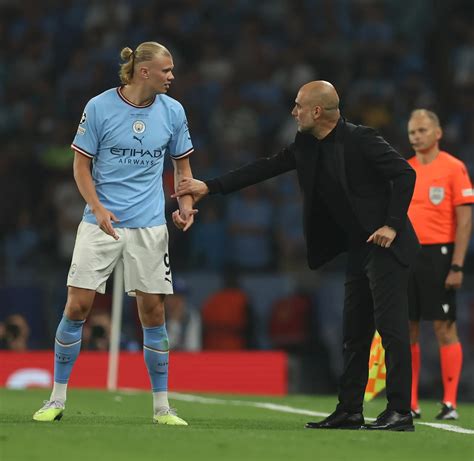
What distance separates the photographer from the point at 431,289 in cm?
1005

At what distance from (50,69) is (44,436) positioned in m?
13.3

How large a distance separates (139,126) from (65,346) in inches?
54.3

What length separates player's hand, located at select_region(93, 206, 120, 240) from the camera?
7.59 metres

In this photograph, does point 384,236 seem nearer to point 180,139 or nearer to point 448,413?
point 180,139

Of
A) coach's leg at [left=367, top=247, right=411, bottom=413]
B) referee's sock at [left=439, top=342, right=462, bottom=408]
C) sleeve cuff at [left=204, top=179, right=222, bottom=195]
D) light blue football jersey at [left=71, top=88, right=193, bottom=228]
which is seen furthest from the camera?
referee's sock at [left=439, top=342, right=462, bottom=408]

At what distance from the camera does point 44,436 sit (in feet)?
21.6

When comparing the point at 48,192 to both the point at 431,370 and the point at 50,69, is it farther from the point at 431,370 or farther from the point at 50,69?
the point at 431,370

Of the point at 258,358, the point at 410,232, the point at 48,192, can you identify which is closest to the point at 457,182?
the point at 410,232

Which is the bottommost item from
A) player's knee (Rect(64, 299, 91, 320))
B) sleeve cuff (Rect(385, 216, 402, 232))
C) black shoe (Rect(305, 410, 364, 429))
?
black shoe (Rect(305, 410, 364, 429))

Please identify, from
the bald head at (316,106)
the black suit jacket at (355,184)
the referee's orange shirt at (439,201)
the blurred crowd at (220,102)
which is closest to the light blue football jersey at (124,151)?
the black suit jacket at (355,184)

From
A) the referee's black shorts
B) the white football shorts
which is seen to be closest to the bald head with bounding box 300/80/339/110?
the white football shorts

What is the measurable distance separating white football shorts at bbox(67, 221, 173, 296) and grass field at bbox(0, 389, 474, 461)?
813mm

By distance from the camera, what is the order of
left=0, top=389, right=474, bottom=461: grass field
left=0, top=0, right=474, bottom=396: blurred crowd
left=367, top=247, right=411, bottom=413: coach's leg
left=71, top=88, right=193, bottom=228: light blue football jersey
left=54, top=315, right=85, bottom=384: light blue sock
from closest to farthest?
left=0, top=389, right=474, bottom=461: grass field, left=367, top=247, right=411, bottom=413: coach's leg, left=71, top=88, right=193, bottom=228: light blue football jersey, left=54, top=315, right=85, bottom=384: light blue sock, left=0, top=0, right=474, bottom=396: blurred crowd

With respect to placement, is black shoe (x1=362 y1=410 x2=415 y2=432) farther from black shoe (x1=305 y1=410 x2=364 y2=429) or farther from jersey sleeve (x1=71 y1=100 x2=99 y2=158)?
jersey sleeve (x1=71 y1=100 x2=99 y2=158)
